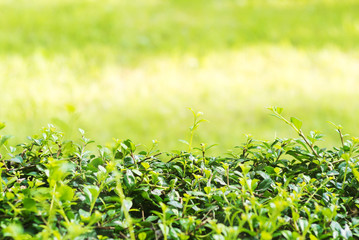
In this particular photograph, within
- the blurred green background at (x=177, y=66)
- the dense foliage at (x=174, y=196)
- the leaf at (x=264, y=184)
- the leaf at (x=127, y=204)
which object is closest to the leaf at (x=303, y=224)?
the dense foliage at (x=174, y=196)

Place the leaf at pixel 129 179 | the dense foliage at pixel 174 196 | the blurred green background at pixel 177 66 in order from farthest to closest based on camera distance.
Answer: the blurred green background at pixel 177 66
the leaf at pixel 129 179
the dense foliage at pixel 174 196

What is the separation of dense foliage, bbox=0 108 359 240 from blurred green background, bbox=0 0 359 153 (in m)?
1.93

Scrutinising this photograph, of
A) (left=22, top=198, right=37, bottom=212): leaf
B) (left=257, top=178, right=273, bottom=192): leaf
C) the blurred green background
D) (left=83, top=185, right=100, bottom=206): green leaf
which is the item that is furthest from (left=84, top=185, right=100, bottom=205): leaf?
the blurred green background

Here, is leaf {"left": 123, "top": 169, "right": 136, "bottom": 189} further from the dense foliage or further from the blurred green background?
the blurred green background

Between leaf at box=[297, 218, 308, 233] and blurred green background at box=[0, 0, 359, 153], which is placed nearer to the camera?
leaf at box=[297, 218, 308, 233]

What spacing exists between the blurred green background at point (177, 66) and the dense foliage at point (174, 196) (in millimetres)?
1928

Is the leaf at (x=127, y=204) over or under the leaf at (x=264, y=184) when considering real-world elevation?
under

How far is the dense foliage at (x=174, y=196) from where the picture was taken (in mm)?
928

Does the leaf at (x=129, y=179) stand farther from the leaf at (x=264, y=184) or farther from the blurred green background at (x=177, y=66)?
the blurred green background at (x=177, y=66)

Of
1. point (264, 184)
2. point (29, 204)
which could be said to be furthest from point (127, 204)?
point (264, 184)

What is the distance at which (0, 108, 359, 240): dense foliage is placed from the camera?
3.05ft

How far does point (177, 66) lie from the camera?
5.26 meters

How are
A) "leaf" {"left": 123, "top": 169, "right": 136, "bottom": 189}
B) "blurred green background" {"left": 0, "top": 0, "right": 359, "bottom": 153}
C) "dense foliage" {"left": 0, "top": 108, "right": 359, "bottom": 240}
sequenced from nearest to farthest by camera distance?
"dense foliage" {"left": 0, "top": 108, "right": 359, "bottom": 240}, "leaf" {"left": 123, "top": 169, "right": 136, "bottom": 189}, "blurred green background" {"left": 0, "top": 0, "right": 359, "bottom": 153}

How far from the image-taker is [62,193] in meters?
0.97
